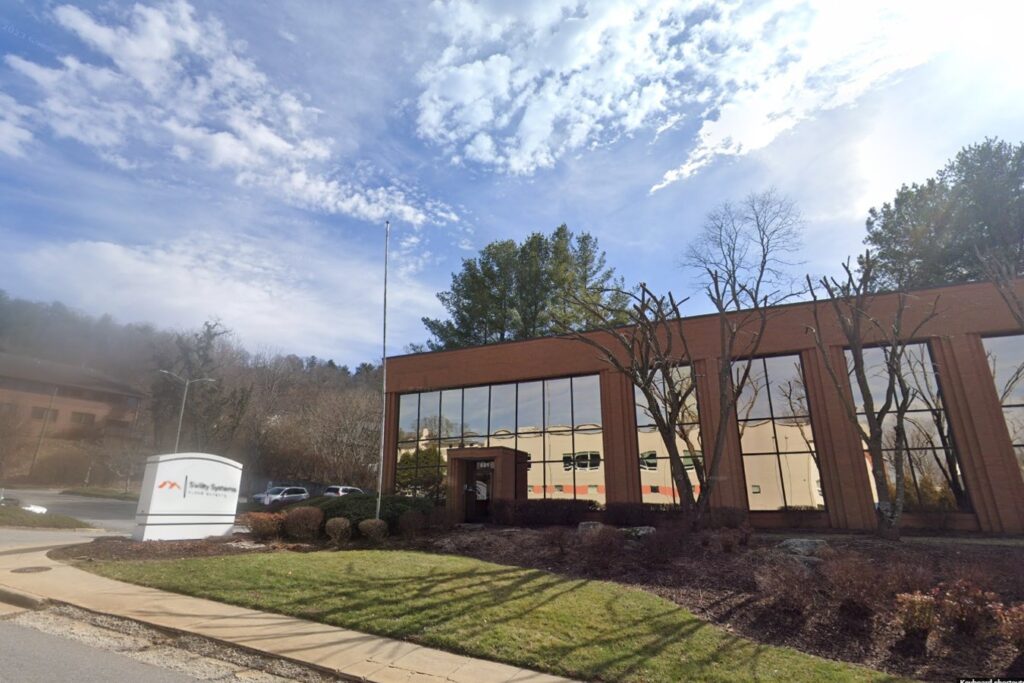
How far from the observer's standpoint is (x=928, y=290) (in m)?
18.2

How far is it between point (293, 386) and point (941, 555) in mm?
67813

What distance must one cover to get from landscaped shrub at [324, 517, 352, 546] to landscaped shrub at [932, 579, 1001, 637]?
1241 cm

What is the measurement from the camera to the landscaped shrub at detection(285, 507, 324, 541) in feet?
48.6

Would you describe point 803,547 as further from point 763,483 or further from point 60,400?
point 60,400

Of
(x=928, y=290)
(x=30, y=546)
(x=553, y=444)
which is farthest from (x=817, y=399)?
(x=30, y=546)

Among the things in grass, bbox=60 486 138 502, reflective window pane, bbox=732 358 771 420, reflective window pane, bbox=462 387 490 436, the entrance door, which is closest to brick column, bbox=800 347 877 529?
reflective window pane, bbox=732 358 771 420

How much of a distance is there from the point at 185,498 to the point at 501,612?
453 inches

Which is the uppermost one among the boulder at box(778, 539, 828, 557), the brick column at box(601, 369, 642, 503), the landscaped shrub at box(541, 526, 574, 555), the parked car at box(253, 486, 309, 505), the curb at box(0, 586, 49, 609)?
the brick column at box(601, 369, 642, 503)

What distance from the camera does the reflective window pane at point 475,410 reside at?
23059 mm

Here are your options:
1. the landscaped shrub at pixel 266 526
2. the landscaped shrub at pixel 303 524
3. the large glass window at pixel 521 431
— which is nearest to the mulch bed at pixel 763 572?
the landscaped shrub at pixel 266 526

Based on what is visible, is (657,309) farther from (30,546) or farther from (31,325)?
(31,325)

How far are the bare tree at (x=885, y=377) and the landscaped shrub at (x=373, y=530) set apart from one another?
13.0 metres

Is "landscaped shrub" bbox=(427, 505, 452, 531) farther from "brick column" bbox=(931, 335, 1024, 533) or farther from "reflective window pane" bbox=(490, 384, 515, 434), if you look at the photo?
"brick column" bbox=(931, 335, 1024, 533)

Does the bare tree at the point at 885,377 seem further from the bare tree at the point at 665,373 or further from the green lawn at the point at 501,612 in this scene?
the green lawn at the point at 501,612
